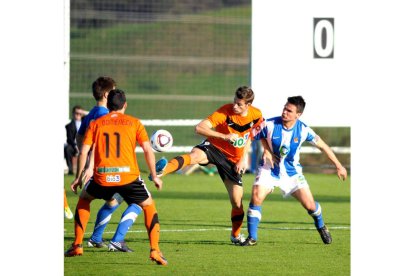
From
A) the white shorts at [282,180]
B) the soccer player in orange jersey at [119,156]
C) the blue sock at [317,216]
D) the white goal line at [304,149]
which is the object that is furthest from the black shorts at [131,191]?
the white goal line at [304,149]

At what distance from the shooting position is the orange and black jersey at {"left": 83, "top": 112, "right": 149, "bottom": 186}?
955 centimetres

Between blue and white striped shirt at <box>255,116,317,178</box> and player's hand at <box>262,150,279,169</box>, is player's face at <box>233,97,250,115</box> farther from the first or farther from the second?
player's hand at <box>262,150,279,169</box>

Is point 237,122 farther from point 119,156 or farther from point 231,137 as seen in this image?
point 119,156

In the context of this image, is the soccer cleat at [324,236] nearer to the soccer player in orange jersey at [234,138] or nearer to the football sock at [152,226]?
the soccer player in orange jersey at [234,138]

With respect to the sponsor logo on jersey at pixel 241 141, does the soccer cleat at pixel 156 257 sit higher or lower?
lower

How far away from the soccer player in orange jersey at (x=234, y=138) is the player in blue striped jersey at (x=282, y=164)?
0.18m

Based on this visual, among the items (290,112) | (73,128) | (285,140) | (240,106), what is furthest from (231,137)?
(73,128)

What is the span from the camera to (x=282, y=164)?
468 inches

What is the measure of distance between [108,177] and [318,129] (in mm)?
19730

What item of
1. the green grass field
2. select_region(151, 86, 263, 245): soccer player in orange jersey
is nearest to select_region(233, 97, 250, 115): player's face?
select_region(151, 86, 263, 245): soccer player in orange jersey

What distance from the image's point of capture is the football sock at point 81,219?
10227 millimetres

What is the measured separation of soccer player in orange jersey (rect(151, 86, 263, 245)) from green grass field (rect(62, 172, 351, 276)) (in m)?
0.47
